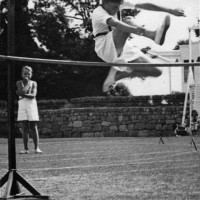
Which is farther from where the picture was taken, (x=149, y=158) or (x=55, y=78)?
(x=149, y=158)

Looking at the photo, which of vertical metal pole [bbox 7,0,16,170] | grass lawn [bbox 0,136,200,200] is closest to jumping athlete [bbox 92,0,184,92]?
vertical metal pole [bbox 7,0,16,170]

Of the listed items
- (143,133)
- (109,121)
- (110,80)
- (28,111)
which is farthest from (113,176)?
(109,121)

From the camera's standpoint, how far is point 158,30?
3189mm

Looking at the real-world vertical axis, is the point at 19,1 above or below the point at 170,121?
above

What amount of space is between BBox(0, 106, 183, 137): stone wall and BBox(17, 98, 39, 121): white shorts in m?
7.68

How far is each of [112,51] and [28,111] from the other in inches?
177

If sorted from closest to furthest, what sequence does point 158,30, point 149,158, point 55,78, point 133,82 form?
point 158,30, point 133,82, point 55,78, point 149,158

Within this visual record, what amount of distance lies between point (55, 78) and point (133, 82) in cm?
86

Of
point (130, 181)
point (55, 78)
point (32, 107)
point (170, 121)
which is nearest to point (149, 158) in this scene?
point (32, 107)

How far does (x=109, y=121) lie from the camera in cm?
1611

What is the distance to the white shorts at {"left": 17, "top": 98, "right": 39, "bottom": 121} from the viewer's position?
25.0ft

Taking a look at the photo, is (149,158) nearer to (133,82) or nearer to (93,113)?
(133,82)

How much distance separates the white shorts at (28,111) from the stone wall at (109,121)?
25.2 feet

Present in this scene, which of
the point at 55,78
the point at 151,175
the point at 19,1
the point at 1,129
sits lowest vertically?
the point at 1,129
